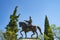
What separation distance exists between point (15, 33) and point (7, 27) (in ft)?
4.88

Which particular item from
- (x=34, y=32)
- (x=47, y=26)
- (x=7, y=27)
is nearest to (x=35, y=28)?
(x=34, y=32)

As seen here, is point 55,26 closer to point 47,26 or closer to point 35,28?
point 47,26

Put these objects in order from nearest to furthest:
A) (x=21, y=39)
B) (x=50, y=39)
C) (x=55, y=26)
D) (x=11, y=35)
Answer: (x=21, y=39)
(x=11, y=35)
(x=50, y=39)
(x=55, y=26)

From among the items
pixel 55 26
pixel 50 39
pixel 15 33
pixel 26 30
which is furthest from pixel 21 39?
pixel 55 26

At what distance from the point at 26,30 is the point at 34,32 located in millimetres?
1214

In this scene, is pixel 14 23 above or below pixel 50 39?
above

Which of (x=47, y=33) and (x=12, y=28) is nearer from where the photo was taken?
(x=12, y=28)

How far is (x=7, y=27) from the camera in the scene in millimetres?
27234

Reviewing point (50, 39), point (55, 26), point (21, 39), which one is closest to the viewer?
point (21, 39)

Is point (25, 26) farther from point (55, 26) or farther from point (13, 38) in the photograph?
point (55, 26)

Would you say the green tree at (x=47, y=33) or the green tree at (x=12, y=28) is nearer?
the green tree at (x=12, y=28)

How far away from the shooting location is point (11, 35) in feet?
87.5

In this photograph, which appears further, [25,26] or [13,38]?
[13,38]

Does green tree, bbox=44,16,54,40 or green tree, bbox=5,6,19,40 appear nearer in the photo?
green tree, bbox=5,6,19,40
